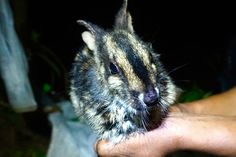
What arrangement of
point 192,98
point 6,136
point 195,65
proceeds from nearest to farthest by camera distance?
point 192,98
point 6,136
point 195,65

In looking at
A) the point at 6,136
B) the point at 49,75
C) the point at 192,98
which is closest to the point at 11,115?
the point at 6,136

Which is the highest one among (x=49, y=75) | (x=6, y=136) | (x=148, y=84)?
(x=148, y=84)

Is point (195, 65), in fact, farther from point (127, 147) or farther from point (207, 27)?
point (127, 147)

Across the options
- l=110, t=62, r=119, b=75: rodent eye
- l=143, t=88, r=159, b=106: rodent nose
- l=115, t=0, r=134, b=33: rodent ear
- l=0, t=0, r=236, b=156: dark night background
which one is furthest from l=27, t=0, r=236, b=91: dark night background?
l=143, t=88, r=159, b=106: rodent nose

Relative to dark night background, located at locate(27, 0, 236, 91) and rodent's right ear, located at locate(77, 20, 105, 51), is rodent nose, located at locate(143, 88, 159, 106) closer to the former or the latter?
rodent's right ear, located at locate(77, 20, 105, 51)

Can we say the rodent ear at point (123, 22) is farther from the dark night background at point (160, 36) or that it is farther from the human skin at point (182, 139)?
the dark night background at point (160, 36)

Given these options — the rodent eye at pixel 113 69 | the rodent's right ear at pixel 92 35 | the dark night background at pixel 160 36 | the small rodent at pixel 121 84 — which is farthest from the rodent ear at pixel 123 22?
the dark night background at pixel 160 36

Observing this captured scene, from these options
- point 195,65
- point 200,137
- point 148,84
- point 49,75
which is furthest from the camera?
point 195,65

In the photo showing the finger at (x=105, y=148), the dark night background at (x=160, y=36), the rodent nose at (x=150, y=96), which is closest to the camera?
the rodent nose at (x=150, y=96)
